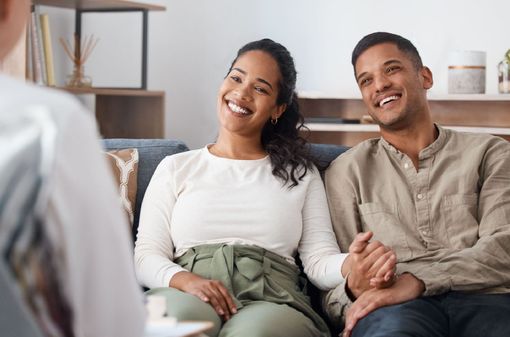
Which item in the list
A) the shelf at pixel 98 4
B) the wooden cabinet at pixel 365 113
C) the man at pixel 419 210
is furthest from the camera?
the shelf at pixel 98 4

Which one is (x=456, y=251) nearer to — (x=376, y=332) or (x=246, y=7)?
(x=376, y=332)

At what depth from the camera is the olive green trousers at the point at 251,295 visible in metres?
1.99

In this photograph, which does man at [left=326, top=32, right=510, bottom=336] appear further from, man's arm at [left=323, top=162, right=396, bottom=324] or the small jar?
the small jar

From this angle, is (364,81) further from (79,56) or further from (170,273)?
(79,56)

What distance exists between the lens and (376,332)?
1.99 meters

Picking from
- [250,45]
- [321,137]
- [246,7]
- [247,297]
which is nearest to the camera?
[247,297]

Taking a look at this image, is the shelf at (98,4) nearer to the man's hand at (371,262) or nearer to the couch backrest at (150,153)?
A: the couch backrest at (150,153)

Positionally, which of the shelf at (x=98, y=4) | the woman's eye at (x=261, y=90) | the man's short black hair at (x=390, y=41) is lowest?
the woman's eye at (x=261, y=90)

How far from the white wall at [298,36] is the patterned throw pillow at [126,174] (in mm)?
1993

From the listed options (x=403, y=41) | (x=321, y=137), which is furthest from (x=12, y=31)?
(x=321, y=137)

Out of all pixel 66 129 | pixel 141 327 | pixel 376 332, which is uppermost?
pixel 66 129

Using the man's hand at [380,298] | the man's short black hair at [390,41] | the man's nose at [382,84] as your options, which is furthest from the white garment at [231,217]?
the man's short black hair at [390,41]

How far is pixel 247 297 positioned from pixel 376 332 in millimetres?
331

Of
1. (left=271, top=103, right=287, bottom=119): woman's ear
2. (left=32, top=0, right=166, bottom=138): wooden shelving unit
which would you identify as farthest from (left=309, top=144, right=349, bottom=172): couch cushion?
(left=32, top=0, right=166, bottom=138): wooden shelving unit
